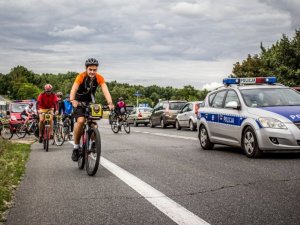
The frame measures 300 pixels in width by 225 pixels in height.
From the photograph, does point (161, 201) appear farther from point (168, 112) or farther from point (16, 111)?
point (16, 111)

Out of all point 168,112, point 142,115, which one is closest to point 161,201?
point 168,112

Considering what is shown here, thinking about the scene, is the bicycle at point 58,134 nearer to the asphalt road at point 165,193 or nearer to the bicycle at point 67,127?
the bicycle at point 67,127

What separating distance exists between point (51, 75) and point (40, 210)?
651ft

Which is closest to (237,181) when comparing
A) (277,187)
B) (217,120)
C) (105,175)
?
(277,187)

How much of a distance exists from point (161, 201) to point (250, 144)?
15.2 ft

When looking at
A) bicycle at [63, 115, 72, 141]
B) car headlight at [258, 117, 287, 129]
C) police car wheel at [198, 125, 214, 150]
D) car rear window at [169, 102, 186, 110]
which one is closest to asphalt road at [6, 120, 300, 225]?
car headlight at [258, 117, 287, 129]

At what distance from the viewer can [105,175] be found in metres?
7.69

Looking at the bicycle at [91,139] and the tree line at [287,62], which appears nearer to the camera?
the bicycle at [91,139]

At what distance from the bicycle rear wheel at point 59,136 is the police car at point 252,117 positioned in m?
4.91

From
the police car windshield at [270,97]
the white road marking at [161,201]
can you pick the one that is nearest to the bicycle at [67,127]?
the police car windshield at [270,97]

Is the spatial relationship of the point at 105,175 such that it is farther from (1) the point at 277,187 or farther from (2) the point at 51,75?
(2) the point at 51,75

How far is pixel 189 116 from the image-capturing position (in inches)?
954

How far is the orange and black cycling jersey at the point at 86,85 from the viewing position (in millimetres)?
8164

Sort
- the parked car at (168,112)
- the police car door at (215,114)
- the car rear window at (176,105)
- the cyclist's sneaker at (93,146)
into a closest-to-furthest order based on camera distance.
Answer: the cyclist's sneaker at (93,146) → the police car door at (215,114) → the parked car at (168,112) → the car rear window at (176,105)
